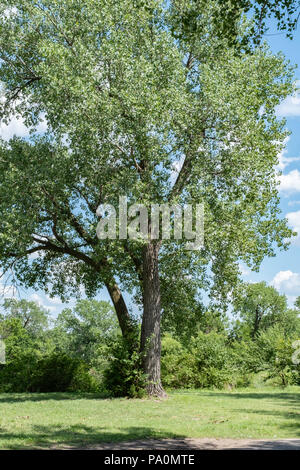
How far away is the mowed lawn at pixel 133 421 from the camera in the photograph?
29.0 feet

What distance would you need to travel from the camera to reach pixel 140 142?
51.7 ft

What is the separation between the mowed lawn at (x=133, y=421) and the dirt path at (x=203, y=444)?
0.50 m

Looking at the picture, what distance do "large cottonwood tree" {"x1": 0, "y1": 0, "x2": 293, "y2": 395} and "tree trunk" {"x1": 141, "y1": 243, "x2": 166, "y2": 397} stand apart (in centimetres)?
4

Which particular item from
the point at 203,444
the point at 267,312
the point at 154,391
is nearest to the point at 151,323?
the point at 154,391

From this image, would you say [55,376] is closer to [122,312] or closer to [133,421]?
[122,312]

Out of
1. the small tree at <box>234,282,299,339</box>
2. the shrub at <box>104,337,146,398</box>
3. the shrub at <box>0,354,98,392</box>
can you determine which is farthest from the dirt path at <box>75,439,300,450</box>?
the small tree at <box>234,282,299,339</box>

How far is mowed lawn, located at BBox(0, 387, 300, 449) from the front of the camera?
8.83 metres

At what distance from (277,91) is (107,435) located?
1451 cm

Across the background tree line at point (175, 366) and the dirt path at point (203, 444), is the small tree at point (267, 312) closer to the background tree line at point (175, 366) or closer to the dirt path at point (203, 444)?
the background tree line at point (175, 366)

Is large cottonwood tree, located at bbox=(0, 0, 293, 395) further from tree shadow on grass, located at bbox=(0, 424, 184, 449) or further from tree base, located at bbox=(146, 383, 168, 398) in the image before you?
tree shadow on grass, located at bbox=(0, 424, 184, 449)

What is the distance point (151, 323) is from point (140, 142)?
20.4 ft
